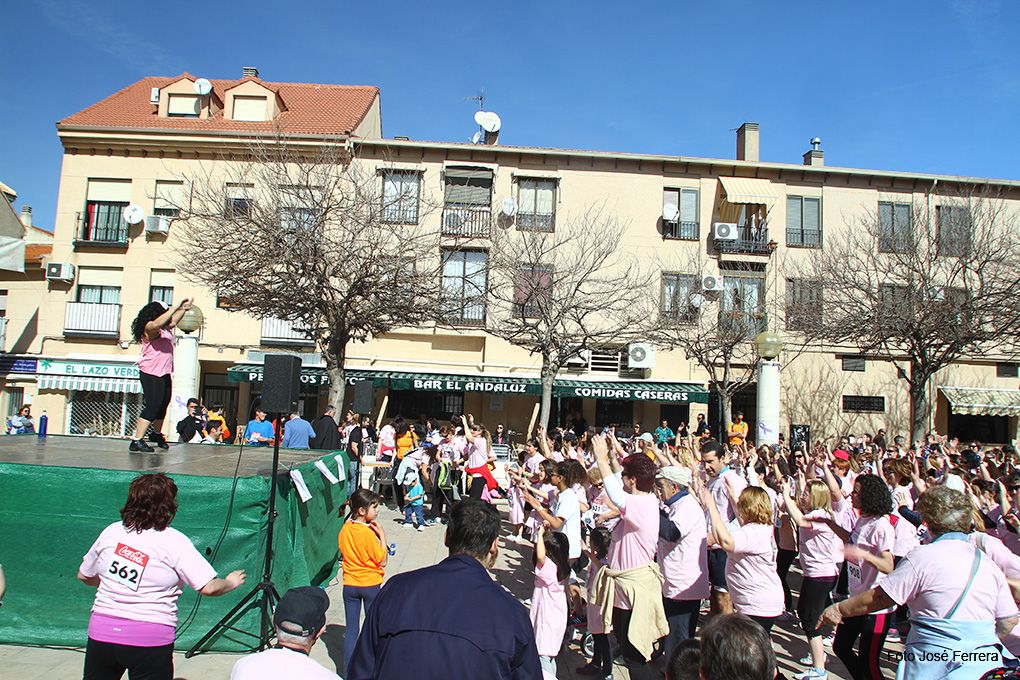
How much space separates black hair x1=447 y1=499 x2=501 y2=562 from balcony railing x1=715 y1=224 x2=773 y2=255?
25791 mm

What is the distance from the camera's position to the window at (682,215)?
27312 millimetres

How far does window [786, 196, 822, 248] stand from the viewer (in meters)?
27.6

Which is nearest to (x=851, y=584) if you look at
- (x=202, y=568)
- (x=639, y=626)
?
(x=639, y=626)

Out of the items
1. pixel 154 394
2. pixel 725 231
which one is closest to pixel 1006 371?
pixel 725 231

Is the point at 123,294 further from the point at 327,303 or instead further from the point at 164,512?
the point at 164,512

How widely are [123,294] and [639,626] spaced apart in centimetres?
2674

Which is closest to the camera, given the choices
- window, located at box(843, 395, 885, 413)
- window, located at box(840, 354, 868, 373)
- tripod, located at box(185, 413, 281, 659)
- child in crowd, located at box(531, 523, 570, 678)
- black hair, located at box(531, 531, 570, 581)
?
child in crowd, located at box(531, 523, 570, 678)

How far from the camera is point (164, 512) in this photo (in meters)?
3.95

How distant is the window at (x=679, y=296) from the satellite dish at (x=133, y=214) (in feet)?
62.2

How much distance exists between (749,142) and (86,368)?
2646 centimetres

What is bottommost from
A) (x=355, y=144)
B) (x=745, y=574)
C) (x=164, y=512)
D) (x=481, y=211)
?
(x=745, y=574)

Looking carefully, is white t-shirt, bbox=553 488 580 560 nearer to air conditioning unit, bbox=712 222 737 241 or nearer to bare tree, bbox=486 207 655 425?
bare tree, bbox=486 207 655 425

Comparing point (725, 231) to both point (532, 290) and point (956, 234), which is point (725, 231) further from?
point (532, 290)

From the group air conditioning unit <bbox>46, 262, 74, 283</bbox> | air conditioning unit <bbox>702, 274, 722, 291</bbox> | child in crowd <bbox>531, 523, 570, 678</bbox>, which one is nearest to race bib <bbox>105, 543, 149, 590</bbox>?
child in crowd <bbox>531, 523, 570, 678</bbox>
